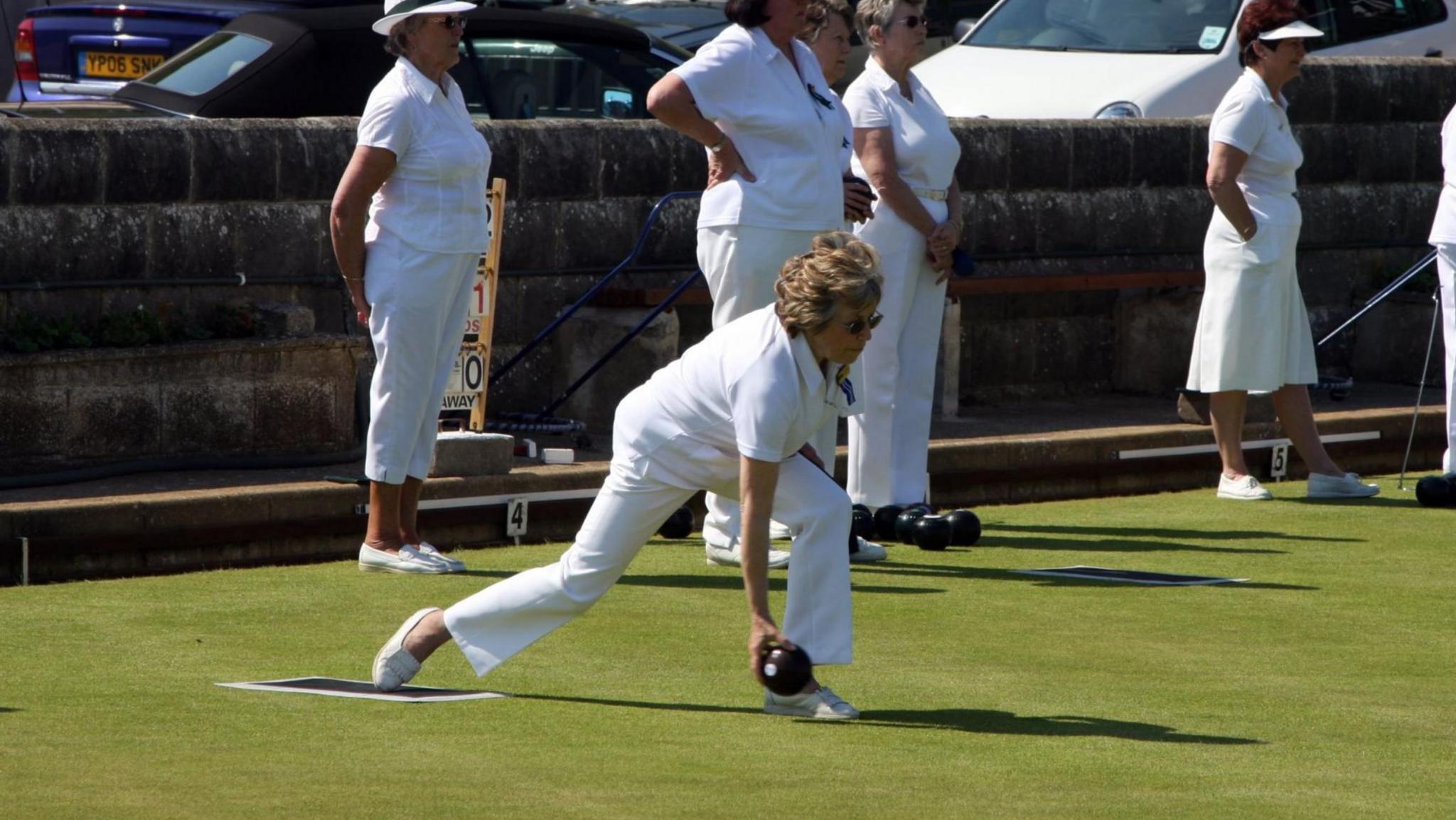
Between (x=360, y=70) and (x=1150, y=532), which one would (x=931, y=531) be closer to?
(x=1150, y=532)

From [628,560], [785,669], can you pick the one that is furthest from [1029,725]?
[628,560]

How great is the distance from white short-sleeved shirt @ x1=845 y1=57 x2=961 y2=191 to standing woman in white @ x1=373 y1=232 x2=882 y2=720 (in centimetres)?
277

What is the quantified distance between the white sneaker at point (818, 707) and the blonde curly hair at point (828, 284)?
2.83 ft

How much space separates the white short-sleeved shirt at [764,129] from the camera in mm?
7816

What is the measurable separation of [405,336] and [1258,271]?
3.94 m

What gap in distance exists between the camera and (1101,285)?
1248cm

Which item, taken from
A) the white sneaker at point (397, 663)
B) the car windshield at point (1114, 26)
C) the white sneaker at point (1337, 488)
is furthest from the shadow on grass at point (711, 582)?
the car windshield at point (1114, 26)

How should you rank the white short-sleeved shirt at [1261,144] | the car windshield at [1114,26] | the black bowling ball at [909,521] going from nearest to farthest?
the black bowling ball at [909,521] → the white short-sleeved shirt at [1261,144] → the car windshield at [1114,26]

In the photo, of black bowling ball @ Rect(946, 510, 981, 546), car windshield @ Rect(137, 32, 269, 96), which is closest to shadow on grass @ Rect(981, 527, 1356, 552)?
black bowling ball @ Rect(946, 510, 981, 546)

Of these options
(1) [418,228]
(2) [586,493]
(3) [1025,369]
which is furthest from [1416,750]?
(3) [1025,369]

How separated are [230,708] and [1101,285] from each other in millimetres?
7453

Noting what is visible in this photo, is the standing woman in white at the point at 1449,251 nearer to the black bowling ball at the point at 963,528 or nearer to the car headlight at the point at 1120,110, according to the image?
the black bowling ball at the point at 963,528

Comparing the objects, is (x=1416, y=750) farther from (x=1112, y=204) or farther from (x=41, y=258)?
(x=1112, y=204)

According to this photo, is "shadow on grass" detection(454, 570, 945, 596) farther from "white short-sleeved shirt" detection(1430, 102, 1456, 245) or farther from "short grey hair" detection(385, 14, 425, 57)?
"white short-sleeved shirt" detection(1430, 102, 1456, 245)
